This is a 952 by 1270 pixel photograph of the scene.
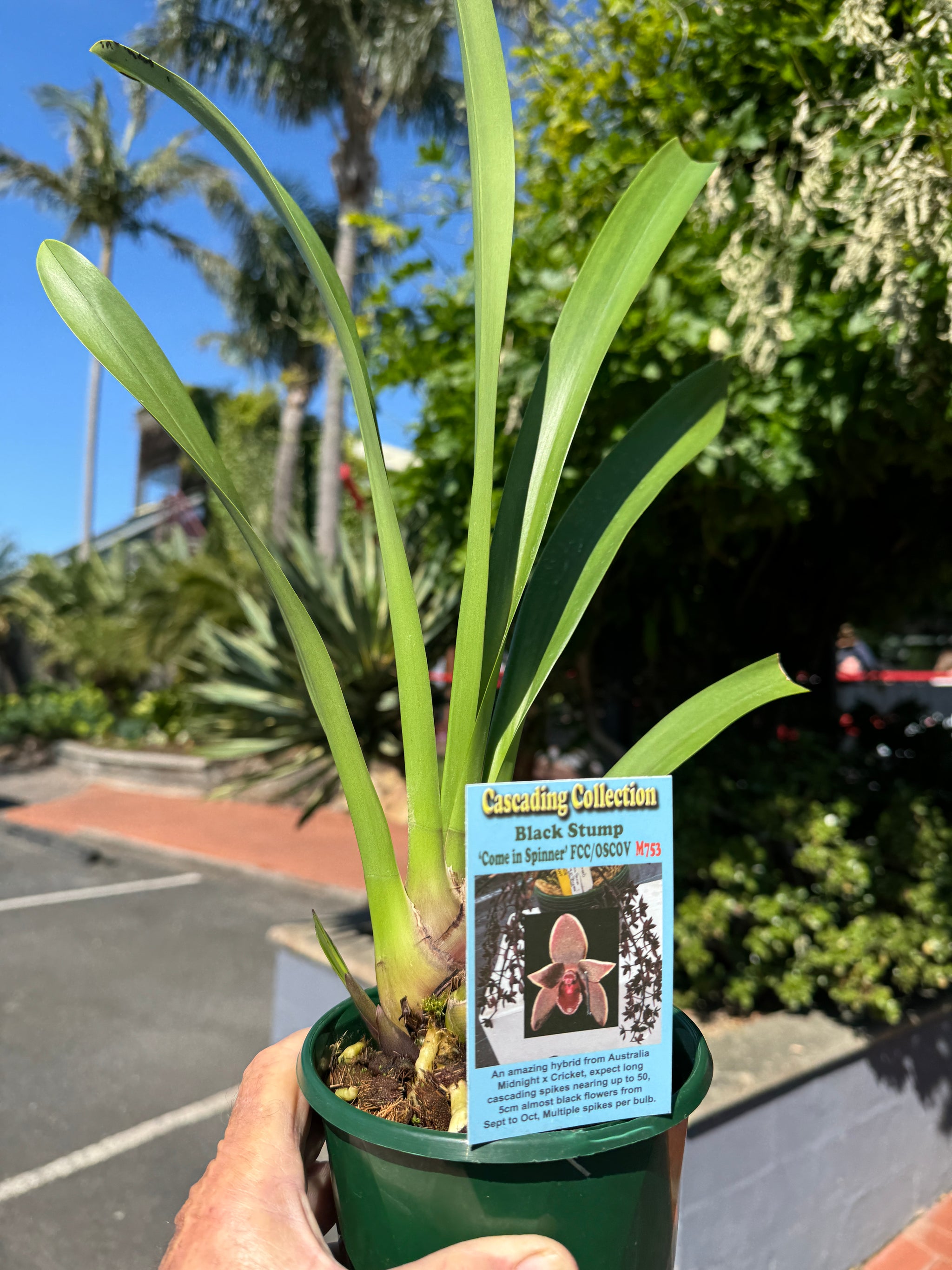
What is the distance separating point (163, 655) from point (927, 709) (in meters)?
9.44

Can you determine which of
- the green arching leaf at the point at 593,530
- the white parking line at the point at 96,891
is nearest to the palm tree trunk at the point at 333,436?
the white parking line at the point at 96,891

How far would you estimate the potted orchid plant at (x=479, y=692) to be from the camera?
793 millimetres

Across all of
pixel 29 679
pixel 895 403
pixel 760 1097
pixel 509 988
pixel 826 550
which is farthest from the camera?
pixel 29 679

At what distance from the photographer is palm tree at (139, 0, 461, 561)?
33.5 feet

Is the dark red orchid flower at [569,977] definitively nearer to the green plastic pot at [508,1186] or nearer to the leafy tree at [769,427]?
the green plastic pot at [508,1186]

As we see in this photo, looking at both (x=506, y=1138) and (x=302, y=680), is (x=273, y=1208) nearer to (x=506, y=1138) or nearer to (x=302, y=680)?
(x=506, y=1138)

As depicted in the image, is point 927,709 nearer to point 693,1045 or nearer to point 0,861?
point 693,1045

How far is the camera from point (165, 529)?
68.4 feet

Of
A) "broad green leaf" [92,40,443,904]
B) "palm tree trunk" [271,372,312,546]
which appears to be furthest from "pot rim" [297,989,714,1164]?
"palm tree trunk" [271,372,312,546]

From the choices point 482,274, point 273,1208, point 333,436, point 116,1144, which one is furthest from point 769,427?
point 333,436

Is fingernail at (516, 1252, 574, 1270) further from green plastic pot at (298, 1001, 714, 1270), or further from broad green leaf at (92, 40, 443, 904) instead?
broad green leaf at (92, 40, 443, 904)

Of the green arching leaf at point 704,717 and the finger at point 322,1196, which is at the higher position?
the green arching leaf at point 704,717

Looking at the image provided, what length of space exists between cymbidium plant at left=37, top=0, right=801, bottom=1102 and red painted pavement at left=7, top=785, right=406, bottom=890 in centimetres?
507

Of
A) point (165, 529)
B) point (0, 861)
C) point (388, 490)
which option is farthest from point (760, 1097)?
point (165, 529)
